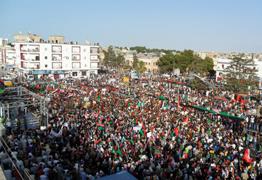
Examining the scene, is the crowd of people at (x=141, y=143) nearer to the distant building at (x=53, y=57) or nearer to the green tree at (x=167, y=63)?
the distant building at (x=53, y=57)

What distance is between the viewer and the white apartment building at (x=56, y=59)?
53.4 meters

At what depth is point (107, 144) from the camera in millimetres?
14336

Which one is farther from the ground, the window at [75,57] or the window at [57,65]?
the window at [75,57]

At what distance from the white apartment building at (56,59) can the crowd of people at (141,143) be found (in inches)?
1321

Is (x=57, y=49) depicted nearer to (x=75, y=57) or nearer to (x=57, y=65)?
(x=57, y=65)

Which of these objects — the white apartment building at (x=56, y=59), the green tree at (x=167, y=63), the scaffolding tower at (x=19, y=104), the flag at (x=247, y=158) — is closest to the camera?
the flag at (x=247, y=158)

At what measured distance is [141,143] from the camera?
14422mm

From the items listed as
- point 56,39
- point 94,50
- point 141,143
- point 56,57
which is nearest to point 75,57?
point 56,57

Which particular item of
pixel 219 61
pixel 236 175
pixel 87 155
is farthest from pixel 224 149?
pixel 219 61

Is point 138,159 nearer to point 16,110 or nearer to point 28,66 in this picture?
point 16,110

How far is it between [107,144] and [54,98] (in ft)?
43.6

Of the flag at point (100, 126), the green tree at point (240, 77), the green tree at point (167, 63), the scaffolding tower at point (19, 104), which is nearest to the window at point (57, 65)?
the green tree at point (167, 63)

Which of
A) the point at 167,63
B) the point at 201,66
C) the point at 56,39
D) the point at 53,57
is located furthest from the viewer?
the point at 167,63

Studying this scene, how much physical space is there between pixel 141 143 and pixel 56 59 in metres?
46.1
